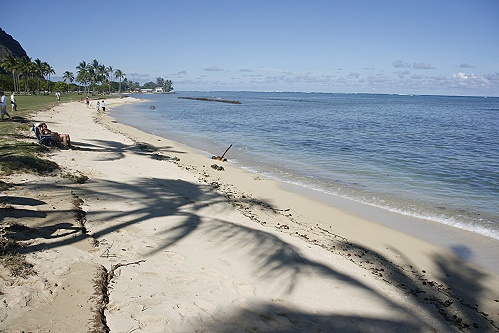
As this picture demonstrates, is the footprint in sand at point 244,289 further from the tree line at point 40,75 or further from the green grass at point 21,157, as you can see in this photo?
the tree line at point 40,75

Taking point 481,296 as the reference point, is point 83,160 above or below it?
above

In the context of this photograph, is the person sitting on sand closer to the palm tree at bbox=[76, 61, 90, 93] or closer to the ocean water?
the ocean water

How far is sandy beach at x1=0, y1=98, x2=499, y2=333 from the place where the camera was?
3990 mm

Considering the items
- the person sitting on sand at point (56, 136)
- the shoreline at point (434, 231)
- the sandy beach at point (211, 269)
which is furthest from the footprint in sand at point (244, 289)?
the person sitting on sand at point (56, 136)

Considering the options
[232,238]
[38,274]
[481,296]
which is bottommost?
[481,296]

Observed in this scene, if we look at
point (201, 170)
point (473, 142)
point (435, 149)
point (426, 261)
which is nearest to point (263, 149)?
point (201, 170)

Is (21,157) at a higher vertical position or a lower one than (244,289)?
Result: higher

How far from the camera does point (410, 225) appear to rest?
9.15 m

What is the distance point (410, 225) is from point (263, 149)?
1393cm

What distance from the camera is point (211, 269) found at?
532cm

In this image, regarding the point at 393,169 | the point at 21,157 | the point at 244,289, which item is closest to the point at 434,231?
the point at 244,289

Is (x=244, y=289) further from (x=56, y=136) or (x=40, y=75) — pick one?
(x=40, y=75)

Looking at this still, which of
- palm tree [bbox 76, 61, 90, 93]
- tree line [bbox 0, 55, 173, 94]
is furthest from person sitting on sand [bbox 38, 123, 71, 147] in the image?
palm tree [bbox 76, 61, 90, 93]

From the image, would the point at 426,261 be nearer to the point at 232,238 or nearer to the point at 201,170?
the point at 232,238
